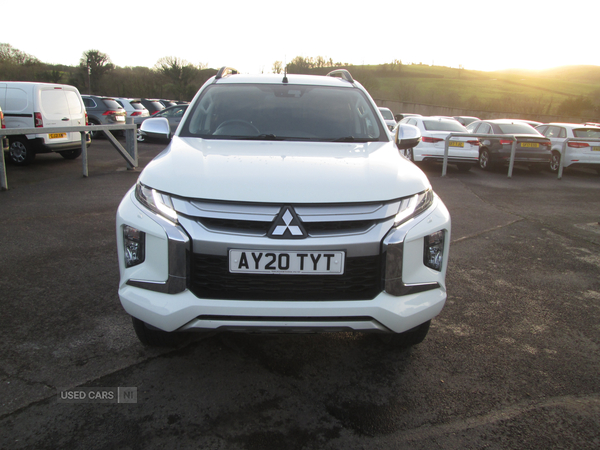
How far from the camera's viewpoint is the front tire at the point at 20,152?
10.5 metres

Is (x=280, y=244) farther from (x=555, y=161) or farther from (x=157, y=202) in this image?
(x=555, y=161)

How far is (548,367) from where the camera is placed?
2727 mm

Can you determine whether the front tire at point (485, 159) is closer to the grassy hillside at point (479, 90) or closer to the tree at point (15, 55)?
the grassy hillside at point (479, 90)

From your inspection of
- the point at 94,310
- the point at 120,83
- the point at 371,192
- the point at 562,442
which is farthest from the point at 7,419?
the point at 120,83

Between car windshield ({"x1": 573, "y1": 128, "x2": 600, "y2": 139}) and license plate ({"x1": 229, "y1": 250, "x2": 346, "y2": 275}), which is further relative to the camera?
car windshield ({"x1": 573, "y1": 128, "x2": 600, "y2": 139})

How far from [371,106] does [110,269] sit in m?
2.80

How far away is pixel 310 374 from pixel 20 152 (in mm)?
10837

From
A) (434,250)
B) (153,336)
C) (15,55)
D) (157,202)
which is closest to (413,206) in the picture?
(434,250)

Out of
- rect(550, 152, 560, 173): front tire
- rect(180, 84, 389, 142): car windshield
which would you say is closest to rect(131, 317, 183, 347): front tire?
rect(180, 84, 389, 142): car windshield

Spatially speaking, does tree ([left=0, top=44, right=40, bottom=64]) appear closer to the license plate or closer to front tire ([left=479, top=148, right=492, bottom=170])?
front tire ([left=479, top=148, right=492, bottom=170])

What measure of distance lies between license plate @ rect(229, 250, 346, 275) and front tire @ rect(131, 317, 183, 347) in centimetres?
85

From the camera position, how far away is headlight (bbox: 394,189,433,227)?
88.7 inches

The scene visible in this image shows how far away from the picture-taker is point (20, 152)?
10.6 m

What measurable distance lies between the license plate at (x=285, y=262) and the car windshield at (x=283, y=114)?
1.24 meters
